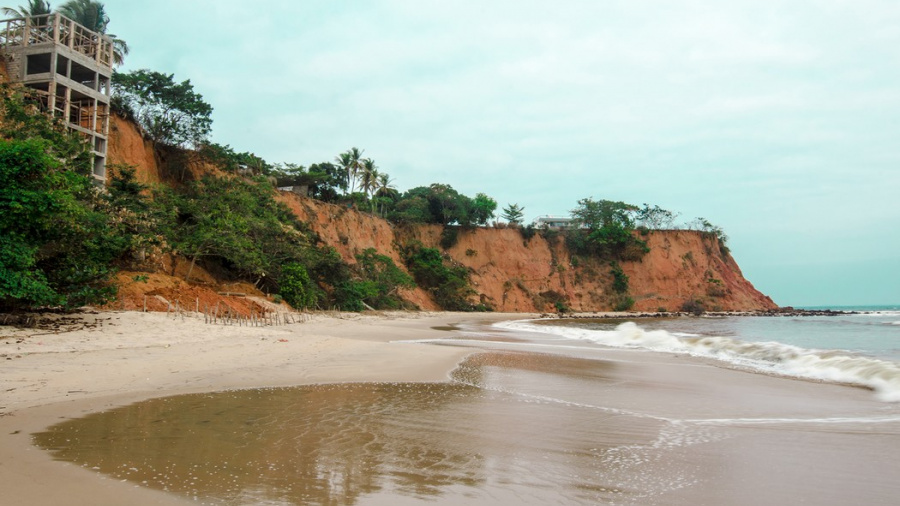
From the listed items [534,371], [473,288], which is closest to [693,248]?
[473,288]

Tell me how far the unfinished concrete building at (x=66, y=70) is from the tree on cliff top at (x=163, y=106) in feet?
10.6

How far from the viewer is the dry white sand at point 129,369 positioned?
12.0 feet

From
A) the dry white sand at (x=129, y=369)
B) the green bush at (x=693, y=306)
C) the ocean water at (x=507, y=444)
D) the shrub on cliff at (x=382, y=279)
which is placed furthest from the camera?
the green bush at (x=693, y=306)

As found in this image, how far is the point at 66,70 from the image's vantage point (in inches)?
864

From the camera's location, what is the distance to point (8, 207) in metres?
11.0

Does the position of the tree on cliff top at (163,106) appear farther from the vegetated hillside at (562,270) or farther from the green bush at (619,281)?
the green bush at (619,281)

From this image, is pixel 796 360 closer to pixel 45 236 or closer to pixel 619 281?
pixel 45 236

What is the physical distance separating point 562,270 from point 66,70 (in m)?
44.0

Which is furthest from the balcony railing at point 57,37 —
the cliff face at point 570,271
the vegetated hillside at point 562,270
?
the cliff face at point 570,271

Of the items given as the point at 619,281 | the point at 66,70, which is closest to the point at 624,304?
the point at 619,281

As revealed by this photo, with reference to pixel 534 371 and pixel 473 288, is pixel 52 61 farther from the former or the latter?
pixel 473 288

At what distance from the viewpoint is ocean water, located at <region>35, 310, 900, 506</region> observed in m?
3.81

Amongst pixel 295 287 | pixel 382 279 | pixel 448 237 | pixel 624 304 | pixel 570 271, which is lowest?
pixel 624 304

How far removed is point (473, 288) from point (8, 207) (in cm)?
3975
